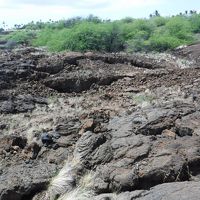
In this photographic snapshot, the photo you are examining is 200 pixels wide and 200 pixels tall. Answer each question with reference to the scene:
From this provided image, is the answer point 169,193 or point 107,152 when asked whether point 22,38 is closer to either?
point 107,152

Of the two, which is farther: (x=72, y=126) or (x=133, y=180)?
(x=72, y=126)

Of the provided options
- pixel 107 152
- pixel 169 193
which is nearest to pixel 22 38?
pixel 107 152

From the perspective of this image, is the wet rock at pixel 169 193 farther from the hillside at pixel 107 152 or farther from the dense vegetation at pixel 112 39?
the dense vegetation at pixel 112 39

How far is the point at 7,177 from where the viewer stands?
355 inches

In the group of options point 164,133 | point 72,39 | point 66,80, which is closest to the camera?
point 164,133

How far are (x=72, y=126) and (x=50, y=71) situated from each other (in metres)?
10.0

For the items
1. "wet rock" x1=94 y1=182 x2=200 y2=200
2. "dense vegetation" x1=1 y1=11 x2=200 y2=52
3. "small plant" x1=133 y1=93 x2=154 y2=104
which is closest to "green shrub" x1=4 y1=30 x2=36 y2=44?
"dense vegetation" x1=1 y1=11 x2=200 y2=52

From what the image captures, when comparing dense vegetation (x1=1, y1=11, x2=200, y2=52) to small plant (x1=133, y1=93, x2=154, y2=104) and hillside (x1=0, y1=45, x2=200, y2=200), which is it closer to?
small plant (x1=133, y1=93, x2=154, y2=104)

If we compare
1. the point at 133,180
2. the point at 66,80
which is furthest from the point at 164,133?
the point at 66,80

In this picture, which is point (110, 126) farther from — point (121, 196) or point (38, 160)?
point (121, 196)

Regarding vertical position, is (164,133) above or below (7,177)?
above

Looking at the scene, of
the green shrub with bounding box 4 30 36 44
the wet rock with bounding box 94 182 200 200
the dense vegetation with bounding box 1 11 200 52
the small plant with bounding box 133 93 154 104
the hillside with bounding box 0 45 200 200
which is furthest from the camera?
the green shrub with bounding box 4 30 36 44

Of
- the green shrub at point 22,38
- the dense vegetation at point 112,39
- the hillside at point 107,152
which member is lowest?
the green shrub at point 22,38

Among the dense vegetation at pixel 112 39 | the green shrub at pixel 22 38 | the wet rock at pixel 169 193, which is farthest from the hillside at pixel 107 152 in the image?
the green shrub at pixel 22 38
